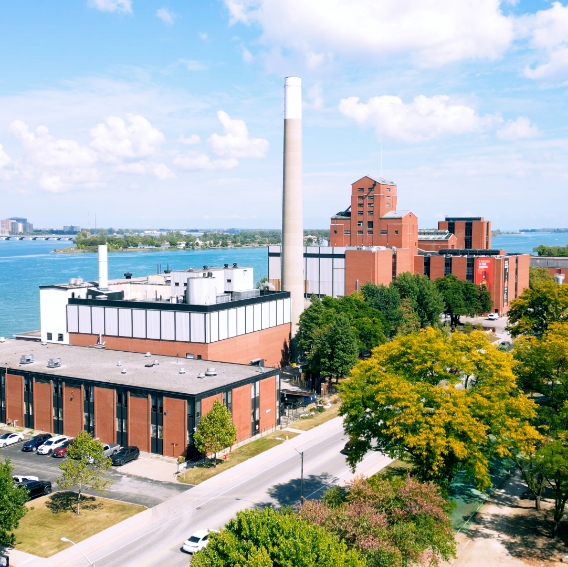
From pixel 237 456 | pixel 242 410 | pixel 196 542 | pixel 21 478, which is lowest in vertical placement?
pixel 237 456

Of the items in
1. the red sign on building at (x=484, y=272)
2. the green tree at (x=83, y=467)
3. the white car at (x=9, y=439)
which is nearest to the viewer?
the green tree at (x=83, y=467)

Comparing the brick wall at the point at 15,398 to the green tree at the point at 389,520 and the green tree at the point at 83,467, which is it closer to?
the green tree at the point at 83,467

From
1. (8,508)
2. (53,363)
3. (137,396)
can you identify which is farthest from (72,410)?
(8,508)

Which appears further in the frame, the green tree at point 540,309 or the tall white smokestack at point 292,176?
the tall white smokestack at point 292,176

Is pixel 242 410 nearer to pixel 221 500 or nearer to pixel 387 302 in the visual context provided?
pixel 221 500

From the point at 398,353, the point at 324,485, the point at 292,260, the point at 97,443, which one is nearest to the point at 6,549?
the point at 97,443

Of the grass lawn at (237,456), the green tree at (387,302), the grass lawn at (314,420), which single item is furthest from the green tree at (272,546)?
the green tree at (387,302)

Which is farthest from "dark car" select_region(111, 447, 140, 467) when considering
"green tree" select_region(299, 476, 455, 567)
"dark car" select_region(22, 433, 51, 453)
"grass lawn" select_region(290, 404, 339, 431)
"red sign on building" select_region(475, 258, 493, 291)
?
"red sign on building" select_region(475, 258, 493, 291)
